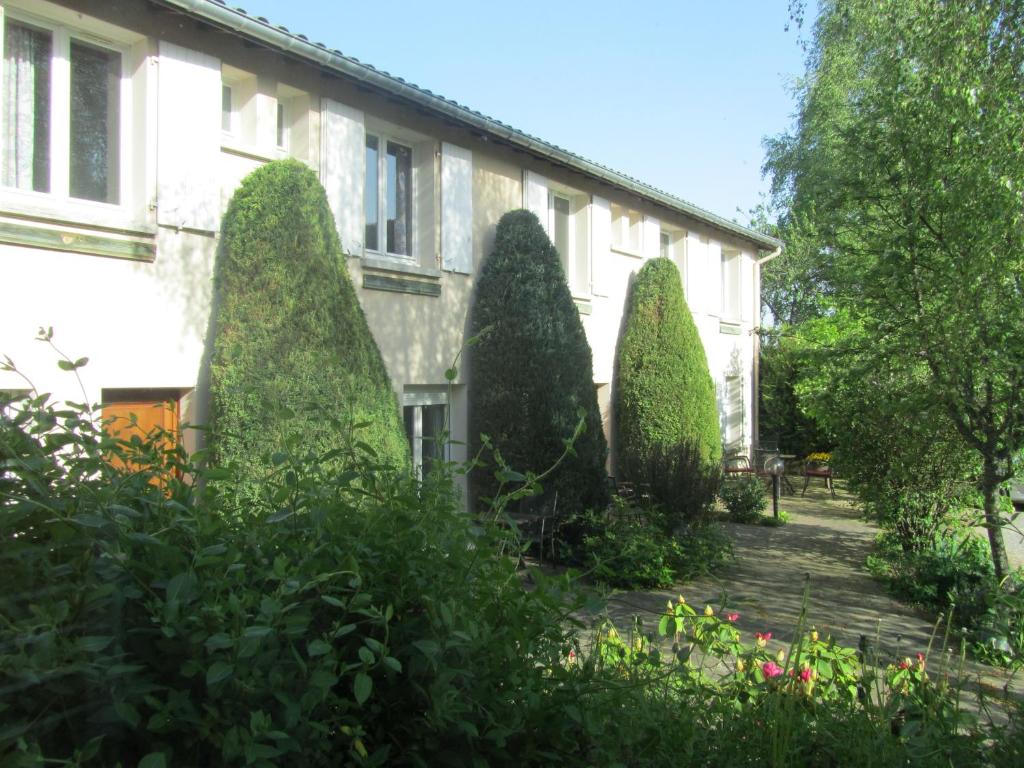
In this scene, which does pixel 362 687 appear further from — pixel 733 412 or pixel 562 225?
pixel 733 412

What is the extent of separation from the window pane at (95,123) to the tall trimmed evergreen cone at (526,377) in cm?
454

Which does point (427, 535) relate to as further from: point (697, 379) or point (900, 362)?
point (697, 379)

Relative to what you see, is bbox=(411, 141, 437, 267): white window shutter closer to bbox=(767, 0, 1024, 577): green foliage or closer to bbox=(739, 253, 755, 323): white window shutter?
bbox=(767, 0, 1024, 577): green foliage

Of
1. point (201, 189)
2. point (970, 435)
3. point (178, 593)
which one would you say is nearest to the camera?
point (178, 593)

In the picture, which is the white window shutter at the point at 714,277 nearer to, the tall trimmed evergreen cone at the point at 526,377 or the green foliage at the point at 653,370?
the green foliage at the point at 653,370

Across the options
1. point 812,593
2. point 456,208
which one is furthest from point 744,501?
point 456,208

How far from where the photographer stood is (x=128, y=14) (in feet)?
21.4

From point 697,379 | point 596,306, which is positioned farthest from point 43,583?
point 697,379

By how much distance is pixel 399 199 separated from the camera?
967cm

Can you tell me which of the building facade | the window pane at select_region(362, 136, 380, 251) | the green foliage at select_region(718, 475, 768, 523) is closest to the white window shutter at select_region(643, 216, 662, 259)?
the building facade

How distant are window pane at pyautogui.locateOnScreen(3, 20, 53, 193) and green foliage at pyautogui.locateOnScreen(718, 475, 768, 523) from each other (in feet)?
36.0

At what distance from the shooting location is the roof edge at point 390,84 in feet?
22.4

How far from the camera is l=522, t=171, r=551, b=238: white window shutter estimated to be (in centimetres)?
1115

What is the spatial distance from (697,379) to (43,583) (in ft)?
44.1
